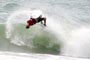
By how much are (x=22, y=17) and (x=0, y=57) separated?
10.3m

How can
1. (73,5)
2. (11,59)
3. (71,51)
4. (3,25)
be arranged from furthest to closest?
1. (73,5)
2. (3,25)
3. (71,51)
4. (11,59)

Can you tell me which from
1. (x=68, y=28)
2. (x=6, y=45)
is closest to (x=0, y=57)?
(x=6, y=45)

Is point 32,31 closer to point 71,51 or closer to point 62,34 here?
point 62,34

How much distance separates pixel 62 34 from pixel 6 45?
385cm

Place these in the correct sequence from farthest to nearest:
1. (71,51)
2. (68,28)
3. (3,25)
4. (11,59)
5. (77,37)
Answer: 1. (3,25)
2. (68,28)
3. (77,37)
4. (71,51)
5. (11,59)

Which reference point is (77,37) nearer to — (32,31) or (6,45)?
(32,31)

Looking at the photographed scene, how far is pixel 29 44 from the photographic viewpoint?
20938 millimetres

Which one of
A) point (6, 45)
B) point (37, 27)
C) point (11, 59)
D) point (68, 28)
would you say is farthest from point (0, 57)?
point (68, 28)

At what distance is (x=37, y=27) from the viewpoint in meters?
22.2

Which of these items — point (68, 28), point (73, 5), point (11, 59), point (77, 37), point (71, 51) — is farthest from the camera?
point (73, 5)

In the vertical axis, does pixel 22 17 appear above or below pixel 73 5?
below

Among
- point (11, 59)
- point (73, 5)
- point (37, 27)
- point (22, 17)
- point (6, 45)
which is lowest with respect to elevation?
point (11, 59)

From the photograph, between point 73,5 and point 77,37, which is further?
point 73,5

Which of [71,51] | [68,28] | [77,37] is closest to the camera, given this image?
[71,51]
